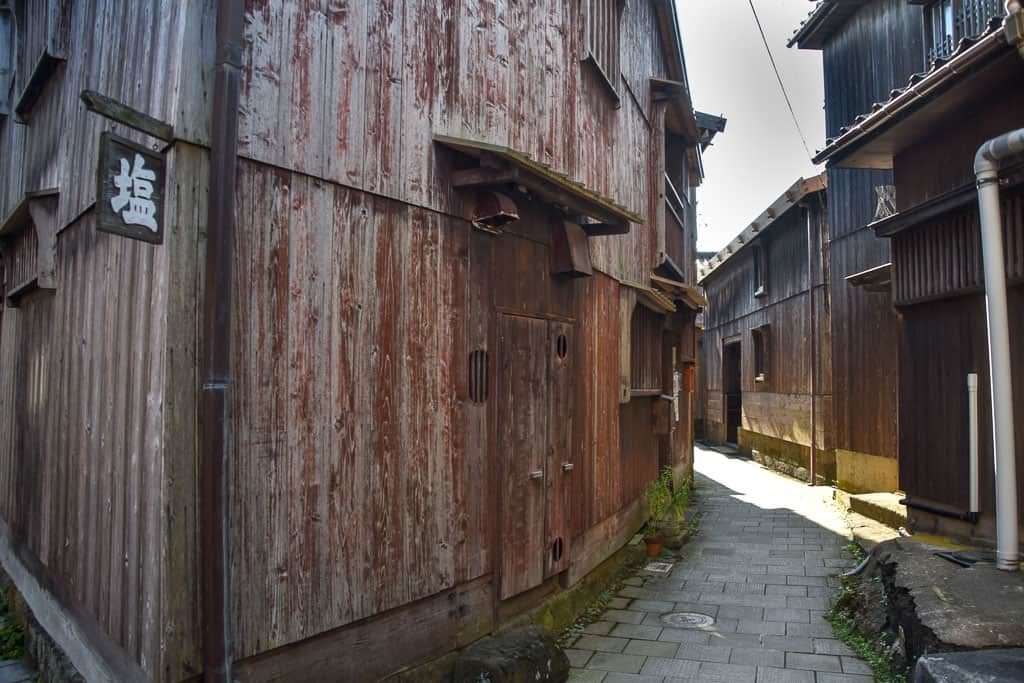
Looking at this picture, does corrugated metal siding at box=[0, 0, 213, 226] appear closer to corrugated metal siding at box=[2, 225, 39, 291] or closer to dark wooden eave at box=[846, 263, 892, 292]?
corrugated metal siding at box=[2, 225, 39, 291]

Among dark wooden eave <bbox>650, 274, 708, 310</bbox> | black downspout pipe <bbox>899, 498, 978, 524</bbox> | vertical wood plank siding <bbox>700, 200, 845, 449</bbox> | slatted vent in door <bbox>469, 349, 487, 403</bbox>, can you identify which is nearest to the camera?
slatted vent in door <bbox>469, 349, 487, 403</bbox>

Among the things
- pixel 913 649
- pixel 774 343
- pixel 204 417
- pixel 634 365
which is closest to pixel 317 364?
pixel 204 417

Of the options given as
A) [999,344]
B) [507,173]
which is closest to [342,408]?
[507,173]

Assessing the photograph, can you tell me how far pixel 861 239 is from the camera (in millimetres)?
14648

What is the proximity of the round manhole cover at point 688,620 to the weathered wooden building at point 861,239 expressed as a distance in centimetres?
715

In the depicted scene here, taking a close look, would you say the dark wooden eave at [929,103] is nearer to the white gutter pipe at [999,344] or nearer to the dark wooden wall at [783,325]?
the white gutter pipe at [999,344]

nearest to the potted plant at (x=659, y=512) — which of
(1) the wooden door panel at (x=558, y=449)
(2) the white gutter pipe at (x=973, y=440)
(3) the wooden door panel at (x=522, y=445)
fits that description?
(1) the wooden door panel at (x=558, y=449)

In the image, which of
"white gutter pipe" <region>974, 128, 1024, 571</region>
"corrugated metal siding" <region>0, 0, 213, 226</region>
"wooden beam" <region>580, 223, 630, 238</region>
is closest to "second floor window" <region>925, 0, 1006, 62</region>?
"white gutter pipe" <region>974, 128, 1024, 571</region>

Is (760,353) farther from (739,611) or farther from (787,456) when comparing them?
(739,611)

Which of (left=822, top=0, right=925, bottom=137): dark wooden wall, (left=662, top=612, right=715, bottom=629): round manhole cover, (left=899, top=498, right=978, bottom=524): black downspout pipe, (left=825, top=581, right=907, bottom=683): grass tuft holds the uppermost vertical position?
(left=822, top=0, right=925, bottom=137): dark wooden wall

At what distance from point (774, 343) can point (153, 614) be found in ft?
62.3

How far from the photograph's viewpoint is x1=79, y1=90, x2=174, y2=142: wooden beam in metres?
3.49

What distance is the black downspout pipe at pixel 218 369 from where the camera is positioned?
3.88 metres

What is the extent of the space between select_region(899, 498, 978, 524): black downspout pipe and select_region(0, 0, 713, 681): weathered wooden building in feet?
13.9
